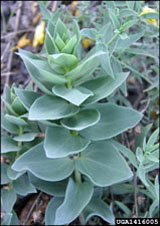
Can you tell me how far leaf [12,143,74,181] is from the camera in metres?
1.75

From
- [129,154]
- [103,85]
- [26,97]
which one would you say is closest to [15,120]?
[26,97]

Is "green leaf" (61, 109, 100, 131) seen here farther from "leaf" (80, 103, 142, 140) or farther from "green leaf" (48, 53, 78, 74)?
"green leaf" (48, 53, 78, 74)

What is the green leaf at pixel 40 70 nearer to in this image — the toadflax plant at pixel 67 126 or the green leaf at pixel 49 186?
the toadflax plant at pixel 67 126

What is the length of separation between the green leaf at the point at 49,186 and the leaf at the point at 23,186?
3cm

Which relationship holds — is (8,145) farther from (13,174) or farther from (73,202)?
(73,202)

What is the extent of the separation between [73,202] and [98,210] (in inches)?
7.5

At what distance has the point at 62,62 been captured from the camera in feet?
5.11

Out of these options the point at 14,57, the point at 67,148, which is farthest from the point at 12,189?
the point at 14,57

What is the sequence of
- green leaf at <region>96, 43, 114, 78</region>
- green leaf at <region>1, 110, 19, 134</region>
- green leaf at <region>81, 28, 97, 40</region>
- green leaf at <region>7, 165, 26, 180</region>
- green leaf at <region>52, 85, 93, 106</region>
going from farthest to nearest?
green leaf at <region>1, 110, 19, 134</region> < green leaf at <region>7, 165, 26, 180</region> < green leaf at <region>81, 28, 97, 40</region> < green leaf at <region>96, 43, 114, 78</region> < green leaf at <region>52, 85, 93, 106</region>

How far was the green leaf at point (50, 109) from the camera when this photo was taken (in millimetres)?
1562

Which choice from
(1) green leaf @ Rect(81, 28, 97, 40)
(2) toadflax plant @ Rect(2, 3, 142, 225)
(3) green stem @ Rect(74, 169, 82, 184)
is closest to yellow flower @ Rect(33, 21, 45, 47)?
(2) toadflax plant @ Rect(2, 3, 142, 225)

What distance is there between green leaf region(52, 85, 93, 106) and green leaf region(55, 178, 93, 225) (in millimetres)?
504

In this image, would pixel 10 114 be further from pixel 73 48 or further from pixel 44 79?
pixel 73 48

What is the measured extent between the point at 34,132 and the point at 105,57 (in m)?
0.65
